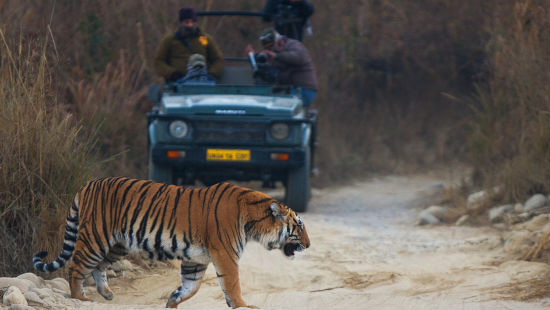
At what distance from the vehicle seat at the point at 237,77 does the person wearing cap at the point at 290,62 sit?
323 mm

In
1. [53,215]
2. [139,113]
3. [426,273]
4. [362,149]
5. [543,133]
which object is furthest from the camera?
[362,149]

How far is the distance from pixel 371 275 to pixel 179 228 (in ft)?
7.08

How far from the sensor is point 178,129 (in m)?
8.93

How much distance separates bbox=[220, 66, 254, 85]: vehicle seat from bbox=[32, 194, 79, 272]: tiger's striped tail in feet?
16.8

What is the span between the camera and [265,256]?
7195 mm

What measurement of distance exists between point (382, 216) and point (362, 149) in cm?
477

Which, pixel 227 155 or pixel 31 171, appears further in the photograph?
pixel 227 155

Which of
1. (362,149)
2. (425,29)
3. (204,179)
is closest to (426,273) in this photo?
(204,179)

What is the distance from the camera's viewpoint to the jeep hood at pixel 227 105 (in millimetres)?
8961

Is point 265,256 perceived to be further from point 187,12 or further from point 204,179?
point 187,12

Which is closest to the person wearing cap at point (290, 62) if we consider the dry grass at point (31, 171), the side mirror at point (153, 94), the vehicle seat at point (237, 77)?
the vehicle seat at point (237, 77)

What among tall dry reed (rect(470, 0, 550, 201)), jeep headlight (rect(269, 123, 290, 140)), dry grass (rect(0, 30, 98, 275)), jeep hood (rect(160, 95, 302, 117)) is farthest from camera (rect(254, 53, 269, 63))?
dry grass (rect(0, 30, 98, 275))

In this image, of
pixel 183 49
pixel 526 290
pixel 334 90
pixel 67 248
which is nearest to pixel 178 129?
pixel 183 49

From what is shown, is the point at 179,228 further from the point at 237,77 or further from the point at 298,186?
the point at 237,77
